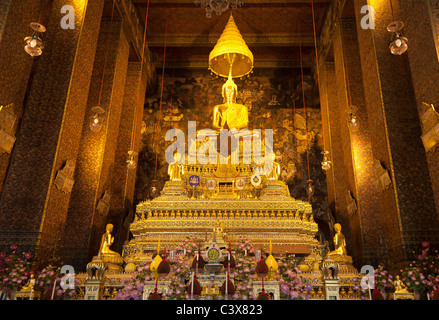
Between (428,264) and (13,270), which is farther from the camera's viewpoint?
(428,264)

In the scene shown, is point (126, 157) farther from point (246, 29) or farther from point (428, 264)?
point (428, 264)

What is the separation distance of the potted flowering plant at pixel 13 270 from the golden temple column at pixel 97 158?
2.01 metres

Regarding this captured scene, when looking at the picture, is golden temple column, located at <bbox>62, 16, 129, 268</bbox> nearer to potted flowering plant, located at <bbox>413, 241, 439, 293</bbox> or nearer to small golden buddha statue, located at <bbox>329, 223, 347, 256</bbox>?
small golden buddha statue, located at <bbox>329, 223, 347, 256</bbox>

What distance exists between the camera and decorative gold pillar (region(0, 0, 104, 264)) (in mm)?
4770

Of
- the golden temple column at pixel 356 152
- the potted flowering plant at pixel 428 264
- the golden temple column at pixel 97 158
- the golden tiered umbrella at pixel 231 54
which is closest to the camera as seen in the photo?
the potted flowering plant at pixel 428 264

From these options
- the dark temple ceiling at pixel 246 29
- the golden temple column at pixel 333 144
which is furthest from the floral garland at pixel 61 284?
A: the dark temple ceiling at pixel 246 29

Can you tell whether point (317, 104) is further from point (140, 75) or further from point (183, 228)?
point (183, 228)

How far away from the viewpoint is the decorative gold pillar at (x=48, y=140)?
4.77 meters

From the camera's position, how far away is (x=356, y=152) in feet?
23.7

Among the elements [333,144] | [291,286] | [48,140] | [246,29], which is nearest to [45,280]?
[48,140]

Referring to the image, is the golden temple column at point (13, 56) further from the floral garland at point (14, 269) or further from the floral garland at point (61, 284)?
the floral garland at point (61, 284)

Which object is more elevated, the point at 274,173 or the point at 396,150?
the point at 274,173

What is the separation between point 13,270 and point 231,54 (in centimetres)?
636

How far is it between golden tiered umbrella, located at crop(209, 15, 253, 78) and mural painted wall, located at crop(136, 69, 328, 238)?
2.79 meters
